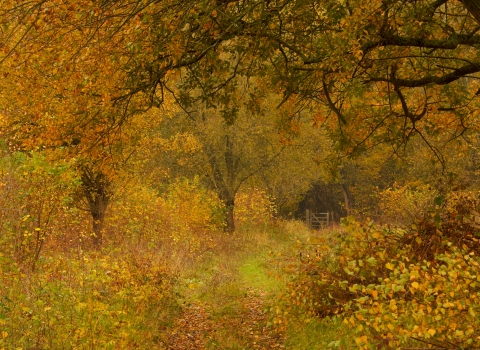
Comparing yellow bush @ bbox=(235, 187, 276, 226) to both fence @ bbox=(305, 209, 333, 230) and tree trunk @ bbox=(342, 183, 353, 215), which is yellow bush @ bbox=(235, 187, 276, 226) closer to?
fence @ bbox=(305, 209, 333, 230)

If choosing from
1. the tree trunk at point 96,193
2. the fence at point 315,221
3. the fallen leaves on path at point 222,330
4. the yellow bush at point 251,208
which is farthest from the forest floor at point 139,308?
the fence at point 315,221

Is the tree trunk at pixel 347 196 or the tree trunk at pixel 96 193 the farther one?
the tree trunk at pixel 347 196

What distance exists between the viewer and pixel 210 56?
23.1ft

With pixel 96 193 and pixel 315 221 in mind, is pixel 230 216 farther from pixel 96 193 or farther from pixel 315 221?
pixel 315 221

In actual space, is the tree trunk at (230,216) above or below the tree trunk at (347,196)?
below

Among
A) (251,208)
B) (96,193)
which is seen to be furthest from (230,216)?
(96,193)

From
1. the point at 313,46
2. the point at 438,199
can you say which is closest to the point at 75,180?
the point at 313,46

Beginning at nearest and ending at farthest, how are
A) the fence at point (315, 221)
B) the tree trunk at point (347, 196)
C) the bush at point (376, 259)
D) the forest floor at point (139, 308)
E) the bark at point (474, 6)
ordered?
1. the forest floor at point (139, 308)
2. the bush at point (376, 259)
3. the bark at point (474, 6)
4. the fence at point (315, 221)
5. the tree trunk at point (347, 196)

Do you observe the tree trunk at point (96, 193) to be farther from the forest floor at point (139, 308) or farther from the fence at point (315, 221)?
the fence at point (315, 221)

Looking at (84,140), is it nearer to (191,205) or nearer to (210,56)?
(210,56)

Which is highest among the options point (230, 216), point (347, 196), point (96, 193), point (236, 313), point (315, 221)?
point (347, 196)

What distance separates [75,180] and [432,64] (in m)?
6.81

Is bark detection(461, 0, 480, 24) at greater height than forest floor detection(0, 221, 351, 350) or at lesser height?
greater

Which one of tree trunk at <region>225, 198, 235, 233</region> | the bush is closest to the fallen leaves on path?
the bush
